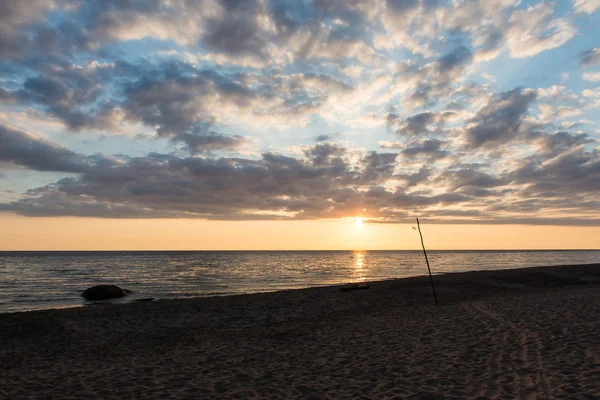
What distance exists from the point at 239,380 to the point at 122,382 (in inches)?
146

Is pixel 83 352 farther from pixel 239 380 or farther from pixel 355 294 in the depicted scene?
pixel 355 294

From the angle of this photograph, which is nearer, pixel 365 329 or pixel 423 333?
pixel 423 333

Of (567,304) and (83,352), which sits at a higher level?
(567,304)

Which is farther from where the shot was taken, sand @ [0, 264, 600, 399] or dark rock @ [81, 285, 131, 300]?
dark rock @ [81, 285, 131, 300]

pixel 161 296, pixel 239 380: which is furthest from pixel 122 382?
pixel 161 296

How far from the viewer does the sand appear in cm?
1020

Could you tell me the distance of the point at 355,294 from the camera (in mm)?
32344

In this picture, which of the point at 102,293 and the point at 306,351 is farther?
the point at 102,293

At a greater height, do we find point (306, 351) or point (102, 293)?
point (102, 293)

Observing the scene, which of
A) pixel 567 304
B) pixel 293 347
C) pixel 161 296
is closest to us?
pixel 293 347

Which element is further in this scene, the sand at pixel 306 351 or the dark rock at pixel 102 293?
the dark rock at pixel 102 293

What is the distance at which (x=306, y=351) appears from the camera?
48.5 ft

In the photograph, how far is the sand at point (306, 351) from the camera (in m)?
10.2

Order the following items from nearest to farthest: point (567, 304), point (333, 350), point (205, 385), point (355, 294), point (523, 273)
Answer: point (205, 385) < point (333, 350) < point (567, 304) < point (355, 294) < point (523, 273)
